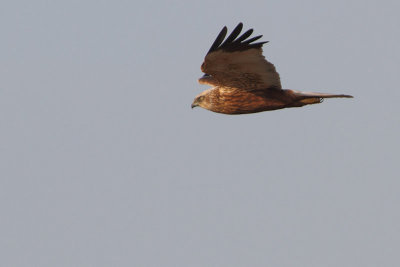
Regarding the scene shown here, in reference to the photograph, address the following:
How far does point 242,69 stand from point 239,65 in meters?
0.14

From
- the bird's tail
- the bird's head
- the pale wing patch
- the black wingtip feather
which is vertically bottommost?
the bird's tail

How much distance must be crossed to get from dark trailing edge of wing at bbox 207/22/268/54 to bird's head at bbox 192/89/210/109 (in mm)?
1954

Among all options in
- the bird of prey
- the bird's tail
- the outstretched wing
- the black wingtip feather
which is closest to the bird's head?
the bird of prey

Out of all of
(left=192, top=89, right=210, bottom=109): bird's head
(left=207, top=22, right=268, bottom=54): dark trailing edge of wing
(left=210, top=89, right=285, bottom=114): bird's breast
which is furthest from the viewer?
(left=192, top=89, right=210, bottom=109): bird's head

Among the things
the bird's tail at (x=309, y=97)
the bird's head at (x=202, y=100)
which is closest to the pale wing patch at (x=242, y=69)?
the bird's tail at (x=309, y=97)

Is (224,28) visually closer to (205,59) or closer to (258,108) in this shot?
(205,59)

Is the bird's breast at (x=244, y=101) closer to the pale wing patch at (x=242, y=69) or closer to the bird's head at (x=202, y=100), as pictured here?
the pale wing patch at (x=242, y=69)

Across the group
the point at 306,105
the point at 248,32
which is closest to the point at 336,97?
the point at 306,105

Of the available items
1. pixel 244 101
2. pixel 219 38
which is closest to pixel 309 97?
pixel 244 101

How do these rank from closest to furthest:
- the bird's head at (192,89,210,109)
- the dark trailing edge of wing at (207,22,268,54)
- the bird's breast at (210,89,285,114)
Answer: the dark trailing edge of wing at (207,22,268,54), the bird's breast at (210,89,285,114), the bird's head at (192,89,210,109)

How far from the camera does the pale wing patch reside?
58.4ft

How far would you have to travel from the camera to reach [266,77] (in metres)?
18.3

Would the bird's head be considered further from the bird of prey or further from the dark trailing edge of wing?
the dark trailing edge of wing

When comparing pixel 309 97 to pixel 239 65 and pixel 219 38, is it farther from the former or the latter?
pixel 219 38
